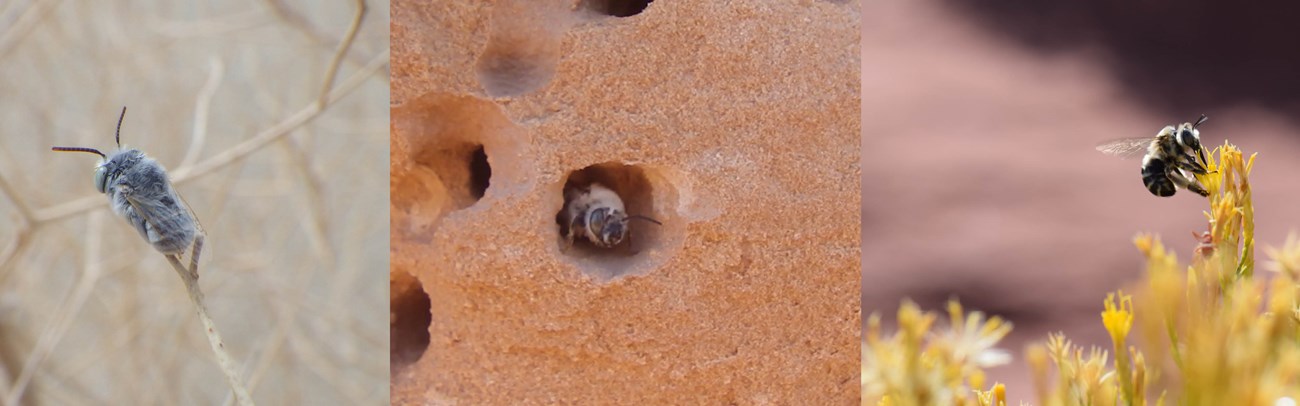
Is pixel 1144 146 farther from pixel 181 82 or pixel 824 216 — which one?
pixel 181 82

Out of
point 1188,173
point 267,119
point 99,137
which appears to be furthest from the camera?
point 267,119

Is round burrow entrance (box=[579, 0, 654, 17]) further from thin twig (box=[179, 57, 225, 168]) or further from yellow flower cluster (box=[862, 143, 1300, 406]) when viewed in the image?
thin twig (box=[179, 57, 225, 168])

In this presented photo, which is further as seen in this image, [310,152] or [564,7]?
[310,152]

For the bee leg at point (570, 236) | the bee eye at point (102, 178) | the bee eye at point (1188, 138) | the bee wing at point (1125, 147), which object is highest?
the bee wing at point (1125, 147)

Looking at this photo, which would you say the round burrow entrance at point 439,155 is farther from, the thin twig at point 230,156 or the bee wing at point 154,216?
the thin twig at point 230,156

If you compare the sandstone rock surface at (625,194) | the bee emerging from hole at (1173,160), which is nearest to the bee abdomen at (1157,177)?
the bee emerging from hole at (1173,160)

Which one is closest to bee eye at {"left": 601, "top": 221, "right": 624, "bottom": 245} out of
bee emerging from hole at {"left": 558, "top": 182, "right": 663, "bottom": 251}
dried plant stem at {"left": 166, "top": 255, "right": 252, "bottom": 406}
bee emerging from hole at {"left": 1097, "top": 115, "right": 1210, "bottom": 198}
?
bee emerging from hole at {"left": 558, "top": 182, "right": 663, "bottom": 251}

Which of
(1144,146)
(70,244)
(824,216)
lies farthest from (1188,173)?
(70,244)

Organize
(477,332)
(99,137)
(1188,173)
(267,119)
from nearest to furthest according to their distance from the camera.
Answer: (477,332)
(1188,173)
(99,137)
(267,119)
